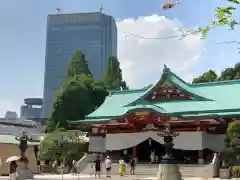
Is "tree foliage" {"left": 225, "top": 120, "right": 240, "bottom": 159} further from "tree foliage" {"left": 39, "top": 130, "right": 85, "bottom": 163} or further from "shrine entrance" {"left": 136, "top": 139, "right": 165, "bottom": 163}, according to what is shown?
"tree foliage" {"left": 39, "top": 130, "right": 85, "bottom": 163}

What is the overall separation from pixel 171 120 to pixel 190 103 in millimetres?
2392

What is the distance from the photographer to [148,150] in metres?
36.8

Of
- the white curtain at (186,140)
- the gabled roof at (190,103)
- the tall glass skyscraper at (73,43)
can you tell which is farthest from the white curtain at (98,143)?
the tall glass skyscraper at (73,43)

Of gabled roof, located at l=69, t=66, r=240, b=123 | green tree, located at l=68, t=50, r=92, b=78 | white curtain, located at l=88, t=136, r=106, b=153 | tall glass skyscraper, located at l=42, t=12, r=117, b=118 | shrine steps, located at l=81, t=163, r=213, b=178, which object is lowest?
shrine steps, located at l=81, t=163, r=213, b=178

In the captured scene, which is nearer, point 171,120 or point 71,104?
point 171,120

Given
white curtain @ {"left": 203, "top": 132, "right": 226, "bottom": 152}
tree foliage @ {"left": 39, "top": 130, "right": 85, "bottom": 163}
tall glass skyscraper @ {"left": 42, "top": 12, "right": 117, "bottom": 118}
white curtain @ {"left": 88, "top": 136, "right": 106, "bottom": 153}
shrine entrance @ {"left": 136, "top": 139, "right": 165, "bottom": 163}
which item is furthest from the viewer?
tall glass skyscraper @ {"left": 42, "top": 12, "right": 117, "bottom": 118}

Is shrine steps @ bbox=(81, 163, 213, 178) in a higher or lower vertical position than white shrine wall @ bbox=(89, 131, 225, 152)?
lower

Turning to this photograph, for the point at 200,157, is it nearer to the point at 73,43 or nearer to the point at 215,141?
the point at 215,141

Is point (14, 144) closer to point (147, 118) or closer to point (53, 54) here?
point (147, 118)

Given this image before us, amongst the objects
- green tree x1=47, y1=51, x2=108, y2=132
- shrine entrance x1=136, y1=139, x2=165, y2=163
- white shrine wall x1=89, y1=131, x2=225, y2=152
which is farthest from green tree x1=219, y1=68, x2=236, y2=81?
white shrine wall x1=89, y1=131, x2=225, y2=152

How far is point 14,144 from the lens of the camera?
36844 mm

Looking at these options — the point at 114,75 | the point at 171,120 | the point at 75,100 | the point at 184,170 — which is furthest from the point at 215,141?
the point at 114,75

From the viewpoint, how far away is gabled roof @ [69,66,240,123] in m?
32.1

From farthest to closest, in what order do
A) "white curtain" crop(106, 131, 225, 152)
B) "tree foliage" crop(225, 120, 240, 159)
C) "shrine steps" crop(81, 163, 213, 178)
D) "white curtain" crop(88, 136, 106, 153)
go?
"white curtain" crop(88, 136, 106, 153), "white curtain" crop(106, 131, 225, 152), "shrine steps" crop(81, 163, 213, 178), "tree foliage" crop(225, 120, 240, 159)
